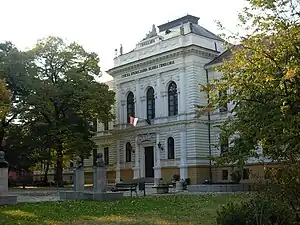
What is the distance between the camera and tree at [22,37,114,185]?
1645 inches

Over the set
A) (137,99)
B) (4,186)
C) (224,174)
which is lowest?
(4,186)

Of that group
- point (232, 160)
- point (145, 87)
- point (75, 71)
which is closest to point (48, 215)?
point (232, 160)

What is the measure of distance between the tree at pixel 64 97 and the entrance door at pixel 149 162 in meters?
Answer: 6.25

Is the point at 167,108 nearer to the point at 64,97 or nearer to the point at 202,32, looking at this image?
the point at 202,32

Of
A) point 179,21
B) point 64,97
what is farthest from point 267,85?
point 179,21

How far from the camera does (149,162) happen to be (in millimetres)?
48875

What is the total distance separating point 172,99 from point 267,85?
1297 inches

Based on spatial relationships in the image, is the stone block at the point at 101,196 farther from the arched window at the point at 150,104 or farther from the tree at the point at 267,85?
the arched window at the point at 150,104

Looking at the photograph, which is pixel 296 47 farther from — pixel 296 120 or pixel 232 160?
pixel 232 160

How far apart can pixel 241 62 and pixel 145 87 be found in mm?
34683

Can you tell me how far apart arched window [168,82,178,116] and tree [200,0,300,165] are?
30328mm

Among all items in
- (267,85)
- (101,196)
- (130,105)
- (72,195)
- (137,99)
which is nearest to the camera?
(267,85)

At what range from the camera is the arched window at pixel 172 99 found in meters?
46.7

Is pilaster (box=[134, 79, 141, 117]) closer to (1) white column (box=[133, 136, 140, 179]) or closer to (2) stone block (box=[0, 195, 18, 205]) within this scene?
(1) white column (box=[133, 136, 140, 179])
